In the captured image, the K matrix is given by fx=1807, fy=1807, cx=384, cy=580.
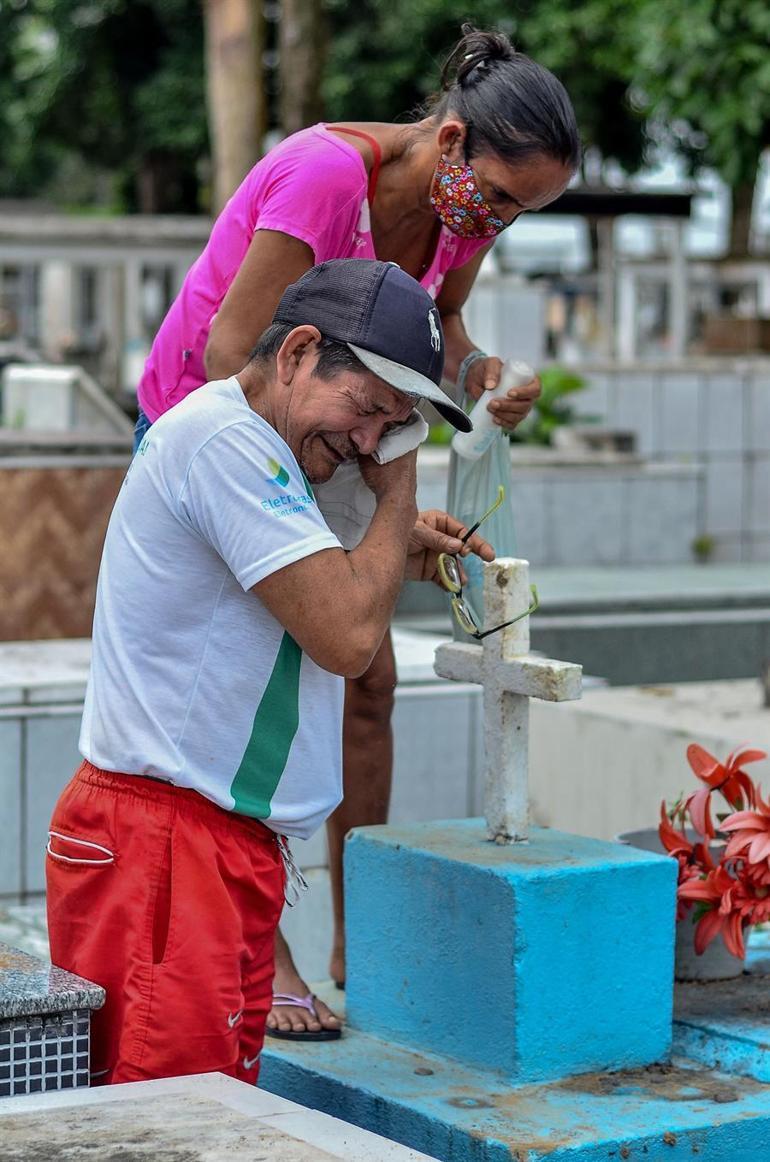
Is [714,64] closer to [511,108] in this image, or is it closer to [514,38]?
[514,38]

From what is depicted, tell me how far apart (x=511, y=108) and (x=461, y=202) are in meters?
0.18

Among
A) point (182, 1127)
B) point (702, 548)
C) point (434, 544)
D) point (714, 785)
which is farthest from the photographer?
point (702, 548)

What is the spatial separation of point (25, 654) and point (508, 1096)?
9.21 feet

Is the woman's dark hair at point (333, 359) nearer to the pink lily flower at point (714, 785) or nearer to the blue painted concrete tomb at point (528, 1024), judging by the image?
the blue painted concrete tomb at point (528, 1024)

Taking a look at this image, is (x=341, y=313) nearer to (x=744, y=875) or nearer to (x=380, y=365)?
(x=380, y=365)

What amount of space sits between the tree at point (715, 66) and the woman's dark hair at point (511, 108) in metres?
13.3

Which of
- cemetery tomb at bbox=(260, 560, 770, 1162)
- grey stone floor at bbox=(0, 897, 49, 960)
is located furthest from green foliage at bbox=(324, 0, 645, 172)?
cemetery tomb at bbox=(260, 560, 770, 1162)

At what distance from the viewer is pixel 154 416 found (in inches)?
137

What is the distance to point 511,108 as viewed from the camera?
3.07m

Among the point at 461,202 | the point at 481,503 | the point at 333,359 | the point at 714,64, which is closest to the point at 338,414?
the point at 333,359

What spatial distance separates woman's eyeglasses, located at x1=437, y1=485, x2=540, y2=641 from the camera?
3.02 meters

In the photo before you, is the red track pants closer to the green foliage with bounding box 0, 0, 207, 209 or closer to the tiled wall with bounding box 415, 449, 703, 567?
the tiled wall with bounding box 415, 449, 703, 567

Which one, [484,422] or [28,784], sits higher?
[484,422]

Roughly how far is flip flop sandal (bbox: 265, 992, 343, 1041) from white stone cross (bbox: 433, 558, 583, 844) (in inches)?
19.4
